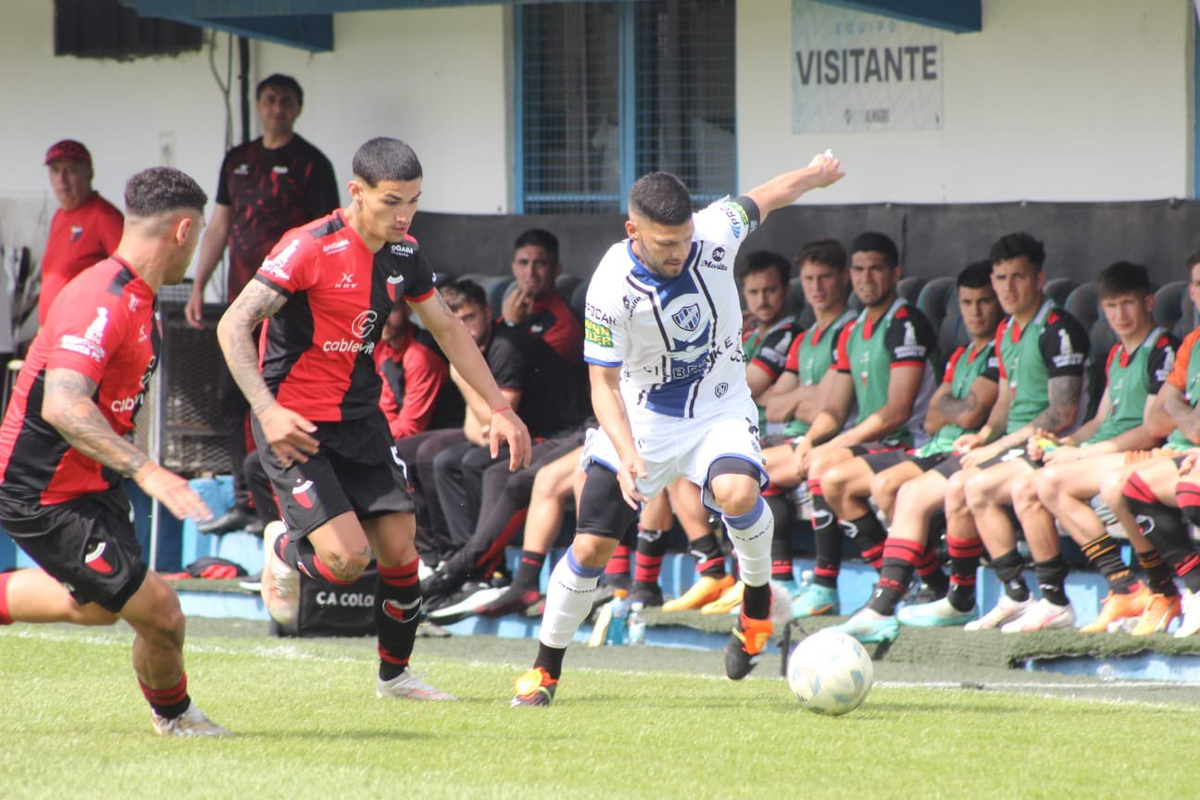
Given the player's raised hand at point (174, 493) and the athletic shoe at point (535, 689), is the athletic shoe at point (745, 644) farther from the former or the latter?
the player's raised hand at point (174, 493)

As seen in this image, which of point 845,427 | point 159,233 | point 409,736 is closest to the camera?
point 159,233

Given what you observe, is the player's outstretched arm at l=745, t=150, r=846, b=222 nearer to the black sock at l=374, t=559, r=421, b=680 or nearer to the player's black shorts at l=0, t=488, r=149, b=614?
the black sock at l=374, t=559, r=421, b=680

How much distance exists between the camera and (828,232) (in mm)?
10734

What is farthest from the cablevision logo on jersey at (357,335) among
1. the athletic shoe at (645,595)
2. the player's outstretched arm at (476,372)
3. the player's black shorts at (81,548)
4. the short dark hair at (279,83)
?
the short dark hair at (279,83)

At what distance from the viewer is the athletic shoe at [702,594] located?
31.2ft

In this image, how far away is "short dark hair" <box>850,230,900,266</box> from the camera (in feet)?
31.8

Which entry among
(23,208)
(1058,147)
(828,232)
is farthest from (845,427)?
(23,208)

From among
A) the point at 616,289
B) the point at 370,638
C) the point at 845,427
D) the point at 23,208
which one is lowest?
the point at 370,638

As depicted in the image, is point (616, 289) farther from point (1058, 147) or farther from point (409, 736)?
point (1058, 147)

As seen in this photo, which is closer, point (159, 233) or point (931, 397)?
point (159, 233)

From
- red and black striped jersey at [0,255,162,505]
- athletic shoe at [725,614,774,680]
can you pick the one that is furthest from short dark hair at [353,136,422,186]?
athletic shoe at [725,614,774,680]

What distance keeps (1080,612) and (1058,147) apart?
9.99 feet

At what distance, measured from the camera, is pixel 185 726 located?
224 inches

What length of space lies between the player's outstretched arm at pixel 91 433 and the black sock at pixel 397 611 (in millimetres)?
1644
